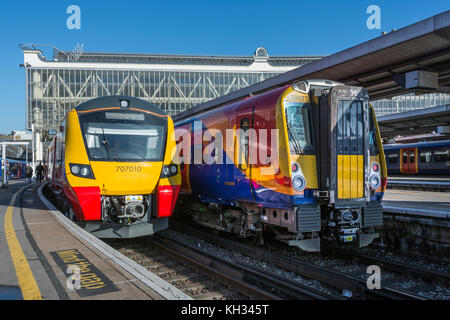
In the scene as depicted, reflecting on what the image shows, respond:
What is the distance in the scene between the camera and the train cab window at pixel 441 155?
2450 centimetres

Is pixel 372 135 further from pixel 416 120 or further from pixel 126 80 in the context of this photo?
pixel 126 80

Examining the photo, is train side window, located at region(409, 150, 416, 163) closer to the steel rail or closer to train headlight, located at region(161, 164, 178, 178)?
train headlight, located at region(161, 164, 178, 178)

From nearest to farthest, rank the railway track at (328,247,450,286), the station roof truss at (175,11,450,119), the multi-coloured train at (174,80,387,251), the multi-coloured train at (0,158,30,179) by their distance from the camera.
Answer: the railway track at (328,247,450,286), the multi-coloured train at (174,80,387,251), the station roof truss at (175,11,450,119), the multi-coloured train at (0,158,30,179)

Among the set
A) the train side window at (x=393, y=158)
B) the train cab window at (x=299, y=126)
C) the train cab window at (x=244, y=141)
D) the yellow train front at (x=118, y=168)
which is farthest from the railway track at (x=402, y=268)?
the train side window at (x=393, y=158)

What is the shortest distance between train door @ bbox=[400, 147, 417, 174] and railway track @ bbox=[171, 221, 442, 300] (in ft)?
76.7

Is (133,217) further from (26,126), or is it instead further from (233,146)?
(26,126)

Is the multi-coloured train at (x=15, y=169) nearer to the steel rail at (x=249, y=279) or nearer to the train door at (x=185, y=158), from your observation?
the train door at (x=185, y=158)

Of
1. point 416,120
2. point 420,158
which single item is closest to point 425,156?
point 420,158

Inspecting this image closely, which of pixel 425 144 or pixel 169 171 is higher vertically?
pixel 425 144

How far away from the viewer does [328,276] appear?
5.93 m

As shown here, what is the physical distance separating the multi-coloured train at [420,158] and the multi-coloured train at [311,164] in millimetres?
21025

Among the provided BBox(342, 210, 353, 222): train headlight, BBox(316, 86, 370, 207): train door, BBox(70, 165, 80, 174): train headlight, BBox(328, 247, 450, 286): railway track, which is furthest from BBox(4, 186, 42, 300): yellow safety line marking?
BBox(328, 247, 450, 286): railway track

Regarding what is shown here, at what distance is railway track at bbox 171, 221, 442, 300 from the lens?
17.4 feet

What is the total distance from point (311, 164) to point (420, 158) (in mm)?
23716
